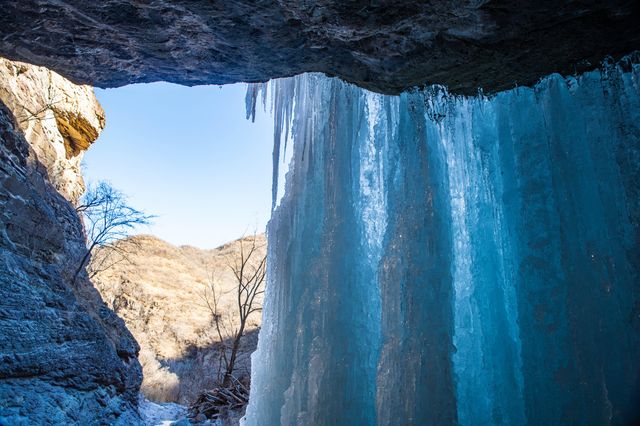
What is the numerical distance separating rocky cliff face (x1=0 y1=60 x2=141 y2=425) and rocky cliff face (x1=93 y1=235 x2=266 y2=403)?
7517mm

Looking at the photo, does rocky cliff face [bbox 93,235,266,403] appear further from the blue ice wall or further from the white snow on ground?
the blue ice wall

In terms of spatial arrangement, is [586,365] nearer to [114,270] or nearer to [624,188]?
[624,188]

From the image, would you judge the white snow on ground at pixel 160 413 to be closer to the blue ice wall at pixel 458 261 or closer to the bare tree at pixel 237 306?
the bare tree at pixel 237 306

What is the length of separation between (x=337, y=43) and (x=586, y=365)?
380 centimetres

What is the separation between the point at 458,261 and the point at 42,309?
18.2 ft

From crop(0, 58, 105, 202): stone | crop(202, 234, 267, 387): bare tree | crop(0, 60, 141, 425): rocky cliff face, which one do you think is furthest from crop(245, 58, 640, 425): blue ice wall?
crop(202, 234, 267, 387): bare tree

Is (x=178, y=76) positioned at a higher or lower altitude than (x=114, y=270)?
lower

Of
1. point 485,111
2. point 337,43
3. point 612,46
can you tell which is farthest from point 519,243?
point 337,43

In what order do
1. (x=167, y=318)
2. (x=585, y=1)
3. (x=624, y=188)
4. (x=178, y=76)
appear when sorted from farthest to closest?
(x=167, y=318) → (x=178, y=76) → (x=624, y=188) → (x=585, y=1)

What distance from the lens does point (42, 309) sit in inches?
229

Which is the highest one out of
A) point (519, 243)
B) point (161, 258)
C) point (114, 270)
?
point (161, 258)

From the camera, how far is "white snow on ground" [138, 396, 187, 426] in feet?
32.1

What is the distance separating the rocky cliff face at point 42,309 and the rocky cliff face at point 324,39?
2.53 meters

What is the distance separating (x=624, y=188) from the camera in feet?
13.9
